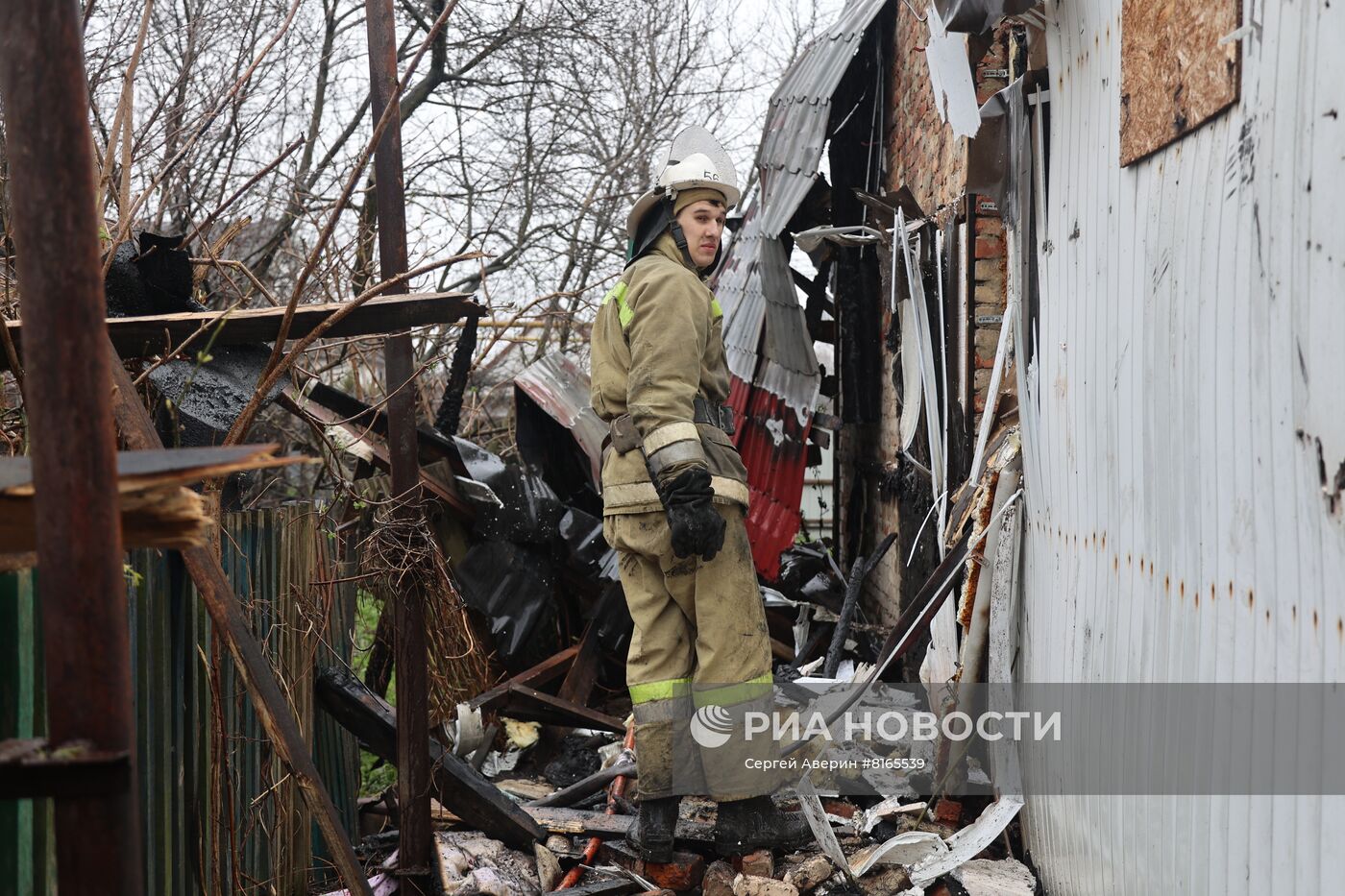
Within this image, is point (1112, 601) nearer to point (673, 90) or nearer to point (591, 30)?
point (591, 30)

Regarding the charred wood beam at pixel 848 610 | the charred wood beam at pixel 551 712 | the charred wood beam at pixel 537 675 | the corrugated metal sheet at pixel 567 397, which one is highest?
the corrugated metal sheet at pixel 567 397

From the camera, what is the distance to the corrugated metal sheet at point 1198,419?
1627 mm

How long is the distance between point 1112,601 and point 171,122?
5.07 m

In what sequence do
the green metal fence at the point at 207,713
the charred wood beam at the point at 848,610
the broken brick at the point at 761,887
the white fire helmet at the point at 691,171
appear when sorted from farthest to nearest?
the charred wood beam at the point at 848,610, the white fire helmet at the point at 691,171, the broken brick at the point at 761,887, the green metal fence at the point at 207,713

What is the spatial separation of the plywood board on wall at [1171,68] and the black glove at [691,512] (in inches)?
63.8

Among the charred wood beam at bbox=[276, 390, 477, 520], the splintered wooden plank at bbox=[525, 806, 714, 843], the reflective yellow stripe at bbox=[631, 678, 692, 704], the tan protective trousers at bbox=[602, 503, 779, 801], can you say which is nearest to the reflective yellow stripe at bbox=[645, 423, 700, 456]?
the tan protective trousers at bbox=[602, 503, 779, 801]

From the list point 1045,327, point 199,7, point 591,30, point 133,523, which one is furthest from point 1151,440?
point 591,30

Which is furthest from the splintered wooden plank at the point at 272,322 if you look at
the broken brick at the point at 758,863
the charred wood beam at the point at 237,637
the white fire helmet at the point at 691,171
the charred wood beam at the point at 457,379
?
the broken brick at the point at 758,863

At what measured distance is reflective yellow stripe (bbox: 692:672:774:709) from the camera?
3734mm

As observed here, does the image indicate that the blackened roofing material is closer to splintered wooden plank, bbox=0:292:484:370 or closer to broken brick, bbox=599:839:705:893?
splintered wooden plank, bbox=0:292:484:370

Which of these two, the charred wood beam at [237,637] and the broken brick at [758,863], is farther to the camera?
the broken brick at [758,863]

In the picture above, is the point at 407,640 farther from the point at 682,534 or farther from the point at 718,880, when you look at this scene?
the point at 718,880

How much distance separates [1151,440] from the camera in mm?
2367

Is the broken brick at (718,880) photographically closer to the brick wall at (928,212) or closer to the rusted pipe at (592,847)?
the rusted pipe at (592,847)
